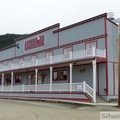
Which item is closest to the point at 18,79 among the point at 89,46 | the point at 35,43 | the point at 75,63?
the point at 35,43

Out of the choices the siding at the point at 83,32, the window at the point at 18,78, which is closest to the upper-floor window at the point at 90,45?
the siding at the point at 83,32

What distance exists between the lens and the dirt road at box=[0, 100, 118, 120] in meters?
15.1

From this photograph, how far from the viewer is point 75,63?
87.1ft

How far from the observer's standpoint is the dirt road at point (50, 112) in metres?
15.1

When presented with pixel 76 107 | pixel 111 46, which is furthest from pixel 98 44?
pixel 76 107

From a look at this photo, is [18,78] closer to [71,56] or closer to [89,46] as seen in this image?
[71,56]

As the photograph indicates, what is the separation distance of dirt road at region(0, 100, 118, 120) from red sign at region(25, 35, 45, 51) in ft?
34.1

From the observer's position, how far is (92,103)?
21.9 meters

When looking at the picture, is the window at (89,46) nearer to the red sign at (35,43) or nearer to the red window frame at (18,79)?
the red sign at (35,43)

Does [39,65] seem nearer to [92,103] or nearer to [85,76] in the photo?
[85,76]

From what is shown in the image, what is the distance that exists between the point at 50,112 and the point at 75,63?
925 centimetres

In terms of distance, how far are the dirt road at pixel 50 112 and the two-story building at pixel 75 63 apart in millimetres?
2289

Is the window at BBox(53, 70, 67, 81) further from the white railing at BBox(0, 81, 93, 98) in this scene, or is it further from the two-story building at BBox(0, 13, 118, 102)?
the white railing at BBox(0, 81, 93, 98)

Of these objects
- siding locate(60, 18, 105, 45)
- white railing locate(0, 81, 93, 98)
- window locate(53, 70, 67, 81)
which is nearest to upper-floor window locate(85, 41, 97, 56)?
siding locate(60, 18, 105, 45)
